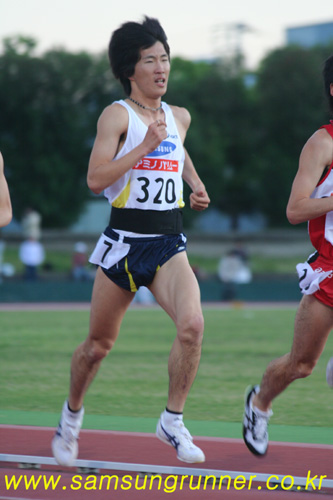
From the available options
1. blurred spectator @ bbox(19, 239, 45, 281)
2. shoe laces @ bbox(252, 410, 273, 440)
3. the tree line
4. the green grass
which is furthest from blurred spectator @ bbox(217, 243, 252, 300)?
shoe laces @ bbox(252, 410, 273, 440)

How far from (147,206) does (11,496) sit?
1689 millimetres

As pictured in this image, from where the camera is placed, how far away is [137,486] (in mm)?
4473

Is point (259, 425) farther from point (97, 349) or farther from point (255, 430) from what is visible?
point (97, 349)

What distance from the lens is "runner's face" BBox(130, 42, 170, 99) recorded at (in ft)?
16.5

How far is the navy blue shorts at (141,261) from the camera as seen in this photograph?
4.86 metres

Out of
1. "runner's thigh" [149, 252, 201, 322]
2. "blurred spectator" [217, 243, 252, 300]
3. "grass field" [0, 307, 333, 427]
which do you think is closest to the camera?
"runner's thigh" [149, 252, 201, 322]

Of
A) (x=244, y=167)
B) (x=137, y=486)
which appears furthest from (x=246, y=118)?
(x=137, y=486)

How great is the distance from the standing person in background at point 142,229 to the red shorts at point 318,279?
1.88 feet

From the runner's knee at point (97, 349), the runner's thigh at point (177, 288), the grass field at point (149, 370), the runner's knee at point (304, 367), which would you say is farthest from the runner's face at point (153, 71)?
the grass field at point (149, 370)

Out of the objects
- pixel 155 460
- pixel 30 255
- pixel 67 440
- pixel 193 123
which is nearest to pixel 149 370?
pixel 155 460

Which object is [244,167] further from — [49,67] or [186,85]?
[49,67]

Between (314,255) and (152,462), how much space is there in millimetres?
1441

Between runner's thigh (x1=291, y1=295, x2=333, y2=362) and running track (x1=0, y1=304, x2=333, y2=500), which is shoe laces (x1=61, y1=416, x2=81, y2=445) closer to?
running track (x1=0, y1=304, x2=333, y2=500)

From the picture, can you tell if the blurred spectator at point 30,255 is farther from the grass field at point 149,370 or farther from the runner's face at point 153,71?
the runner's face at point 153,71
